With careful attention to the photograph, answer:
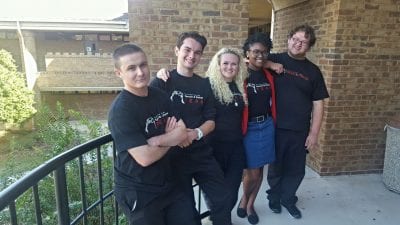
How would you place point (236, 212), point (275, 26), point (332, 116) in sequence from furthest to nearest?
point (275, 26)
point (332, 116)
point (236, 212)

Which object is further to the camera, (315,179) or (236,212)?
(315,179)

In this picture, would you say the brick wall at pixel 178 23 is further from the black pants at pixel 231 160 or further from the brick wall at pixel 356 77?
the black pants at pixel 231 160

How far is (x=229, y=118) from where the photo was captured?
7.54 feet

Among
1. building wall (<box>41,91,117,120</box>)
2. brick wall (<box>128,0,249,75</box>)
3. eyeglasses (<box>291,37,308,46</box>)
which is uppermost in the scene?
brick wall (<box>128,0,249,75</box>)

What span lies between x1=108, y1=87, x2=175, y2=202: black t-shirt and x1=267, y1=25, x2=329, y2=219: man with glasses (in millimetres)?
1340

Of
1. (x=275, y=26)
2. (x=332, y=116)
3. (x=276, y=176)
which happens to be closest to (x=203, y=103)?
(x=276, y=176)

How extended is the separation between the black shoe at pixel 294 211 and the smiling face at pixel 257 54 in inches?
55.8

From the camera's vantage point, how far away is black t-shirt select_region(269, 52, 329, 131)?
266 centimetres

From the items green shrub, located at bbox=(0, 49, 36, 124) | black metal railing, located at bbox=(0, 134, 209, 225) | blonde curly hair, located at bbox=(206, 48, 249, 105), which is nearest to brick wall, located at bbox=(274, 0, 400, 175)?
blonde curly hair, located at bbox=(206, 48, 249, 105)

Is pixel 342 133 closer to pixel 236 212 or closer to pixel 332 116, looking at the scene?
pixel 332 116

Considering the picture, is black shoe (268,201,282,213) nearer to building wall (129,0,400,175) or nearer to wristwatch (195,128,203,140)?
building wall (129,0,400,175)

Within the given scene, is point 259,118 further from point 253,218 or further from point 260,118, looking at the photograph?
point 253,218

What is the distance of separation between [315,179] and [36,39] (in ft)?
48.4

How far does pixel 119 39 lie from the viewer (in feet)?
53.0
